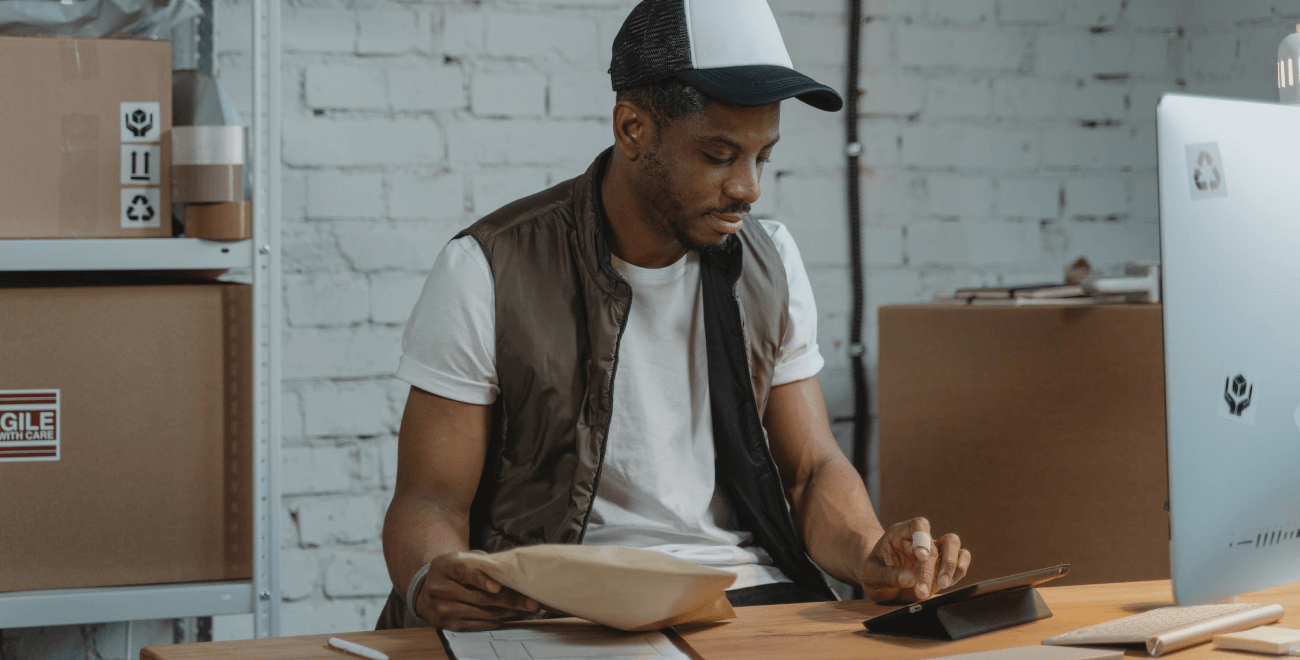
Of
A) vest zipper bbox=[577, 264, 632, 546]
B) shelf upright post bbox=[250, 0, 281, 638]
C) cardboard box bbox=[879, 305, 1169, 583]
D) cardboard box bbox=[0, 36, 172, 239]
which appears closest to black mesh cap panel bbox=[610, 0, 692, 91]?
vest zipper bbox=[577, 264, 632, 546]

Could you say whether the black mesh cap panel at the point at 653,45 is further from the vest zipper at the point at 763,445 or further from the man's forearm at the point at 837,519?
the man's forearm at the point at 837,519

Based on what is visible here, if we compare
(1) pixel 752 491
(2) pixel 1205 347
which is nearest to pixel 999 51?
(1) pixel 752 491

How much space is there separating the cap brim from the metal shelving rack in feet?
1.97

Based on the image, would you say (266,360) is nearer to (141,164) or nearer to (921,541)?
(141,164)

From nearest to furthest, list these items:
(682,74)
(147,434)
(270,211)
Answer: (682,74)
(147,434)
(270,211)

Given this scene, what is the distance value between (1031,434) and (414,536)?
40.3 inches

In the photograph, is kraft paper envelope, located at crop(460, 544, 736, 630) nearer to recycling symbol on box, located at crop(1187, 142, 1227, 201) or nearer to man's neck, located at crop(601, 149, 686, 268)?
recycling symbol on box, located at crop(1187, 142, 1227, 201)

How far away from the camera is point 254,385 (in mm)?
1452

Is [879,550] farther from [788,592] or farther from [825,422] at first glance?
[825,422]

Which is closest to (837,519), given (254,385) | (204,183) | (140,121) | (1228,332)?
(1228,332)

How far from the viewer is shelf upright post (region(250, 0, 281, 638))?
1.45 metres

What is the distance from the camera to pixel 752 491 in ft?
4.34

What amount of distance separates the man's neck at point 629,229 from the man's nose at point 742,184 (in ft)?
0.36

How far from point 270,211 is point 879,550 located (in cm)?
94
